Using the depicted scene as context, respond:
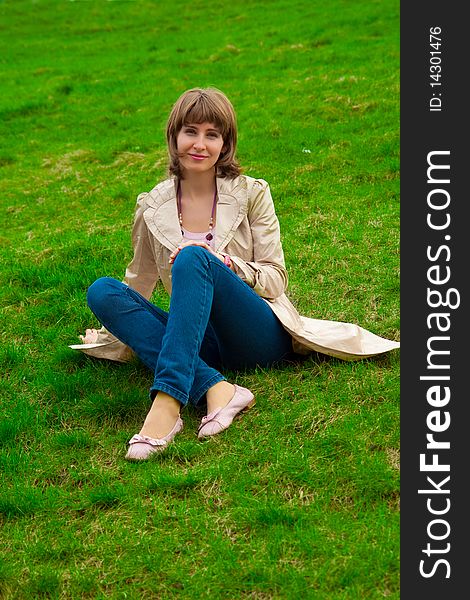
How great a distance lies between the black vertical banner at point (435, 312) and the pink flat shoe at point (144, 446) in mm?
1250

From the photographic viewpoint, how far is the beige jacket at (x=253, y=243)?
17.2 ft

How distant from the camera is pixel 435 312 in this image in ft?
16.0

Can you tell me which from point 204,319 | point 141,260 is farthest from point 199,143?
point 204,319

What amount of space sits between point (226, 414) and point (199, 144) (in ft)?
5.14

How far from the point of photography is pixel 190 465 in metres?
4.55

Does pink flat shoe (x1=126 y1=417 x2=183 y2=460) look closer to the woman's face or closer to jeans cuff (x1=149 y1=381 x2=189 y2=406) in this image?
jeans cuff (x1=149 y1=381 x2=189 y2=406)

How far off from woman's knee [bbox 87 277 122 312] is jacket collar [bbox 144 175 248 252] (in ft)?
1.30

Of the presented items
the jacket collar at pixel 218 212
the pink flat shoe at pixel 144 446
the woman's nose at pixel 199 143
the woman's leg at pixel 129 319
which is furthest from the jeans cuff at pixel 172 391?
the woman's nose at pixel 199 143

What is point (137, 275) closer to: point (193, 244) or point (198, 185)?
point (198, 185)

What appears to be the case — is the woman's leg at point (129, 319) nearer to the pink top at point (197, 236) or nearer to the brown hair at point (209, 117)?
the pink top at point (197, 236)

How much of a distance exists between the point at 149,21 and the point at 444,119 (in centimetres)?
1630

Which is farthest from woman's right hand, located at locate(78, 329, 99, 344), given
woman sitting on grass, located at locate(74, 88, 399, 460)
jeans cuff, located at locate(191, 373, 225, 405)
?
jeans cuff, located at locate(191, 373, 225, 405)

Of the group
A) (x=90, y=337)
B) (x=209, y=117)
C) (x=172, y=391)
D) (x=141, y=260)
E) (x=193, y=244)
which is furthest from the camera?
(x=90, y=337)

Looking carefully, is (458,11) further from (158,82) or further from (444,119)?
(158,82)
